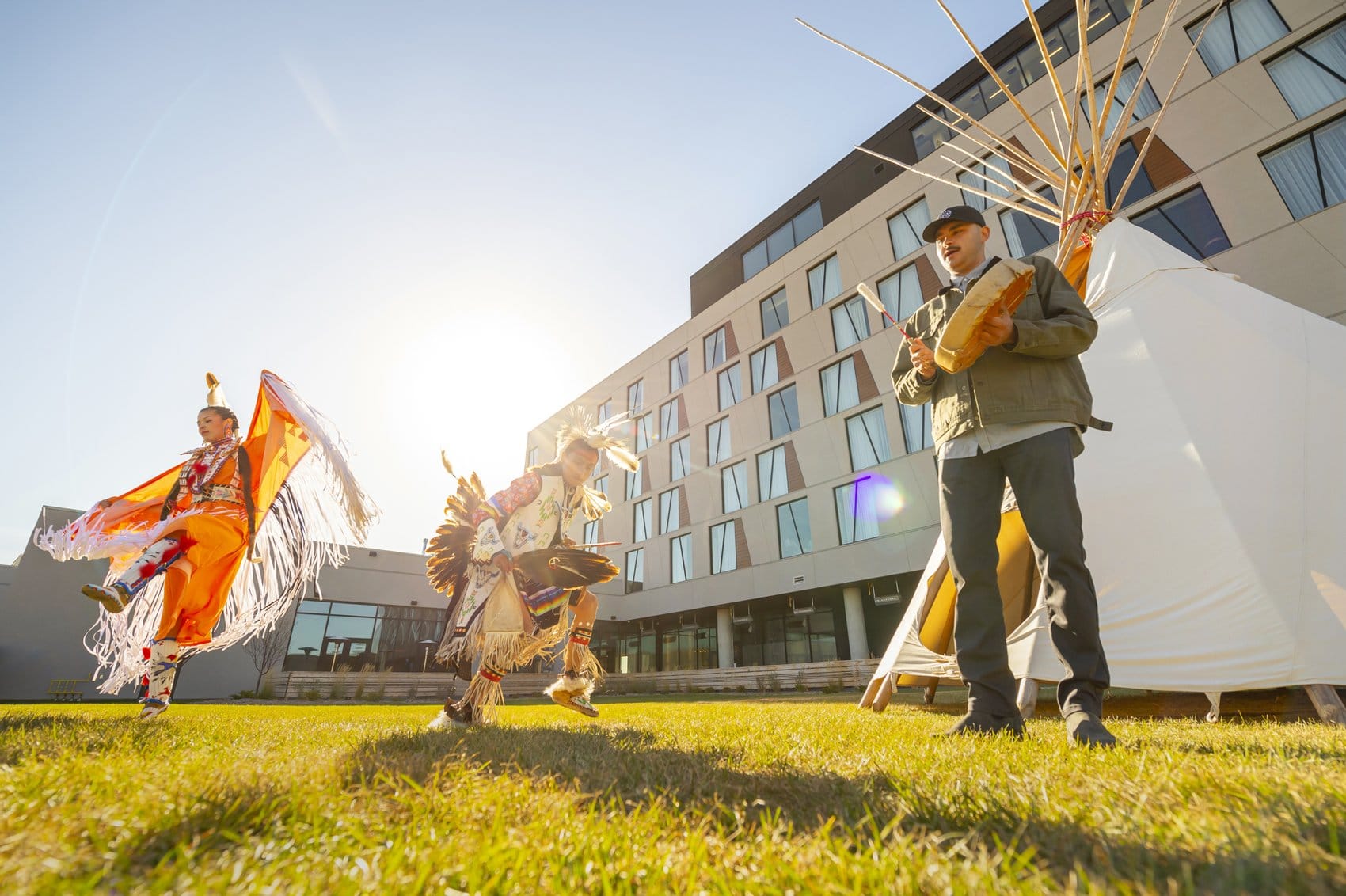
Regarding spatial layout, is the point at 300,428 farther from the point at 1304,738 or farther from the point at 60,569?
the point at 60,569

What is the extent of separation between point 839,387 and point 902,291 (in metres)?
3.85

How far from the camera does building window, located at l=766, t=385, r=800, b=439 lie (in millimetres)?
22484

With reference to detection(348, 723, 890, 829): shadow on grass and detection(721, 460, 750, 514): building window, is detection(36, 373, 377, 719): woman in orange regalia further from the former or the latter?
detection(721, 460, 750, 514): building window

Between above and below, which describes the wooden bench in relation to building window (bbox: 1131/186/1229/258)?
below

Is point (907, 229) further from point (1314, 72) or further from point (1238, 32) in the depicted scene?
point (1314, 72)

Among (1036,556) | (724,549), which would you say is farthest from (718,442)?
(1036,556)

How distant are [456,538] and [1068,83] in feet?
71.7

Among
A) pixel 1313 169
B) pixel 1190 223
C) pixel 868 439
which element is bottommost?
pixel 868 439

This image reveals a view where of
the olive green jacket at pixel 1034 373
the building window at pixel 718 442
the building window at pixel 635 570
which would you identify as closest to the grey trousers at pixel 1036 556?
the olive green jacket at pixel 1034 373

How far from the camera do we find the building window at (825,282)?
72.0 ft

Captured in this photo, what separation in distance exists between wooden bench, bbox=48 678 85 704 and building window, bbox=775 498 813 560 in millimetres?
23595

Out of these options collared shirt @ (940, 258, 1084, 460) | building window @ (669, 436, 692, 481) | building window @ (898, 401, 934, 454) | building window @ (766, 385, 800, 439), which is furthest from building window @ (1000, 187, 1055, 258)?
collared shirt @ (940, 258, 1084, 460)

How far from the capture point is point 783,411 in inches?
904

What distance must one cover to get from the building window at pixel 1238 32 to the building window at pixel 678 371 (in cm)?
1954
